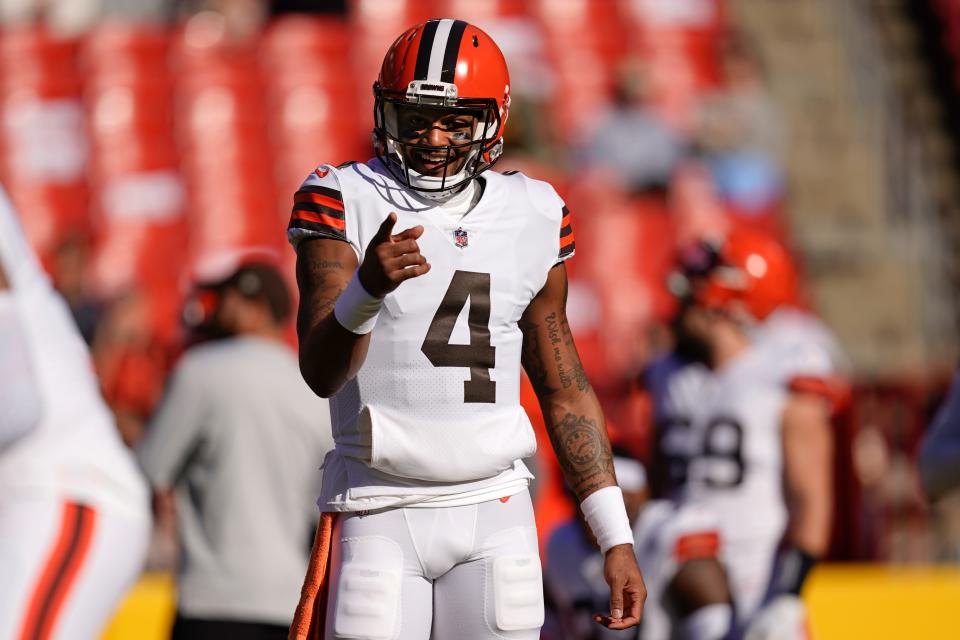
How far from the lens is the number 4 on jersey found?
3.15 m

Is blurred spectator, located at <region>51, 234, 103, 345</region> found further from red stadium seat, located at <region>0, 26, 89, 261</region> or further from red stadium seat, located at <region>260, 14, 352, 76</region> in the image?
red stadium seat, located at <region>260, 14, 352, 76</region>

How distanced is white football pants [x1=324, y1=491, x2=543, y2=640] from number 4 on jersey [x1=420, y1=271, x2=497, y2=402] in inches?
9.1

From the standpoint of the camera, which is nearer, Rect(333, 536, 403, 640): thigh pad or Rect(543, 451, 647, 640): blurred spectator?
Rect(333, 536, 403, 640): thigh pad

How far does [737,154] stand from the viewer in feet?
35.5

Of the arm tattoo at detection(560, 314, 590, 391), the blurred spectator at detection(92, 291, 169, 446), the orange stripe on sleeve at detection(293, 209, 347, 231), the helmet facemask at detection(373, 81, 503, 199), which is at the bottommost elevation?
the blurred spectator at detection(92, 291, 169, 446)

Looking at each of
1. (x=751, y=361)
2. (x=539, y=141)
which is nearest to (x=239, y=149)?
(x=539, y=141)

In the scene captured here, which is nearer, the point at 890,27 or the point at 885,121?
the point at 885,121

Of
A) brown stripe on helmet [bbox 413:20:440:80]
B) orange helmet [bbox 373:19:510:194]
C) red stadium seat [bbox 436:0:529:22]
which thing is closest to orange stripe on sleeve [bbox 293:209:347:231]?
orange helmet [bbox 373:19:510:194]

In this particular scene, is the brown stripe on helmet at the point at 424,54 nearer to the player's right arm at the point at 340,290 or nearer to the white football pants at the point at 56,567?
the player's right arm at the point at 340,290

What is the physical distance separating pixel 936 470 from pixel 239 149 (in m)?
8.82

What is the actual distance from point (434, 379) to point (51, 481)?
911 mm

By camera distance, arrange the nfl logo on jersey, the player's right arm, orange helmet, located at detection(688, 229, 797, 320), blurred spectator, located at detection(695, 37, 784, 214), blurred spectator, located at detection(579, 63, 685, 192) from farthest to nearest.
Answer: blurred spectator, located at detection(695, 37, 784, 214), blurred spectator, located at detection(579, 63, 685, 192), orange helmet, located at detection(688, 229, 797, 320), the nfl logo on jersey, the player's right arm

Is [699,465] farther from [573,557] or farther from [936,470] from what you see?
[936,470]

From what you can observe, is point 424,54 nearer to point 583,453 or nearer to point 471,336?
point 471,336
